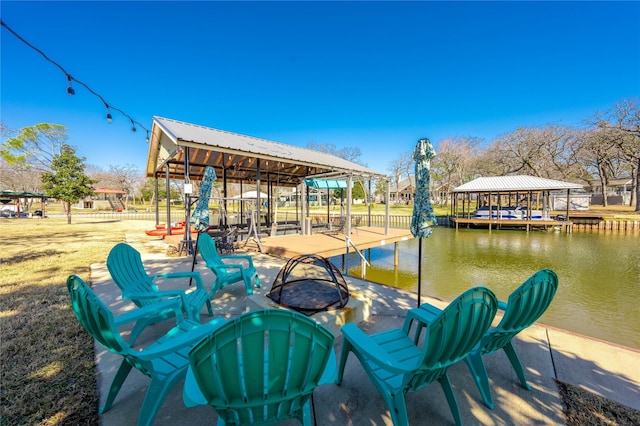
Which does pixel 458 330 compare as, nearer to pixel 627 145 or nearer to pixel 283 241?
pixel 283 241

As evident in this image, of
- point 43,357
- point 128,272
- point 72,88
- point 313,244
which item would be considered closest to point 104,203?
point 72,88

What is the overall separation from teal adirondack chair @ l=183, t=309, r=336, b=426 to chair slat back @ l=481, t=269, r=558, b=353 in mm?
1451

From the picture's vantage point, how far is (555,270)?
30.1 feet

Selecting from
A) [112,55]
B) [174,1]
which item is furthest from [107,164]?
[174,1]

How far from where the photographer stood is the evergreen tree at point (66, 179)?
16625 mm

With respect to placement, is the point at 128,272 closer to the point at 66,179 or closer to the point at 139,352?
the point at 139,352

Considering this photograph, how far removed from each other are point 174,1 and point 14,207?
29465 millimetres

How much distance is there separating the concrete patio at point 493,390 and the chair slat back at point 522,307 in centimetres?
41

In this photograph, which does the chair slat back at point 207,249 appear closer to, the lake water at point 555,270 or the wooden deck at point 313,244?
the wooden deck at point 313,244

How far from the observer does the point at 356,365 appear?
7.93ft

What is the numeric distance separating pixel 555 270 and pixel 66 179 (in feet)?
87.4

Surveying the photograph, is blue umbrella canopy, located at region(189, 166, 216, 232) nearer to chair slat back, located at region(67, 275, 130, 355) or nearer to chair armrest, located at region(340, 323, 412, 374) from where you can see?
chair slat back, located at region(67, 275, 130, 355)

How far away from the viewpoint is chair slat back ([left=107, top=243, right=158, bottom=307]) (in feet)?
10.2

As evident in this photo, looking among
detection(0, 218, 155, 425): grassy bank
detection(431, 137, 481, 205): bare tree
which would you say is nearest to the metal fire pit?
detection(0, 218, 155, 425): grassy bank
